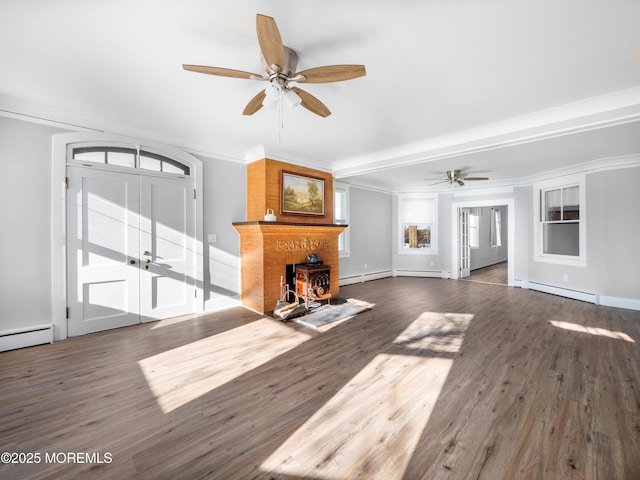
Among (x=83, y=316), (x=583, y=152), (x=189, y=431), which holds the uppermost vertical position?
(x=583, y=152)

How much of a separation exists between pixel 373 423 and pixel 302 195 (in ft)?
12.8

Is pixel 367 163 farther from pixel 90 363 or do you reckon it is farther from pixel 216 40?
pixel 90 363

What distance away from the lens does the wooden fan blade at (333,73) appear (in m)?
1.99

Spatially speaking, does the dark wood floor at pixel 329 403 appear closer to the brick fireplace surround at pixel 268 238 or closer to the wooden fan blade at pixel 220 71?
the brick fireplace surround at pixel 268 238

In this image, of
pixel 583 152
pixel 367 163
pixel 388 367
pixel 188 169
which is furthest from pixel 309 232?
pixel 583 152

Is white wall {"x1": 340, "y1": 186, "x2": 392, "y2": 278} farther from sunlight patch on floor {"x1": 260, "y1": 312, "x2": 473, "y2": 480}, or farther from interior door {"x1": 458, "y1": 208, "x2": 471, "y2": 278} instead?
sunlight patch on floor {"x1": 260, "y1": 312, "x2": 473, "y2": 480}

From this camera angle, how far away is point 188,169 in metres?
4.29

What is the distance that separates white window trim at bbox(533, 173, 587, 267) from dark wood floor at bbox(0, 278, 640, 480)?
6.71 ft

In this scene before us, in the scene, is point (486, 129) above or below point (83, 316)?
above

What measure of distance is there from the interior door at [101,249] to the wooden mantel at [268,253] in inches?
61.4

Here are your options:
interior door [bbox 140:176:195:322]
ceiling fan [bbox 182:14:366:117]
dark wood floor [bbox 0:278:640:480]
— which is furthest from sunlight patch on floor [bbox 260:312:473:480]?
interior door [bbox 140:176:195:322]

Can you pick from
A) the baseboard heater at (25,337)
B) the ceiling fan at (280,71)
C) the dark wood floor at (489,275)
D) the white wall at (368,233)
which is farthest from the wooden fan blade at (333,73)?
the dark wood floor at (489,275)

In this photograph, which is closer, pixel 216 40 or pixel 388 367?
pixel 216 40

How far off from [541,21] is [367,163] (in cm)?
332
